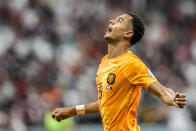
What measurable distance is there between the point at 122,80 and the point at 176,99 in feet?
3.23

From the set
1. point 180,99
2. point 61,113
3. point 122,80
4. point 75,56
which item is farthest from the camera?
point 75,56

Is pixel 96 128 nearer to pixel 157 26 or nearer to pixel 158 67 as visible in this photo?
pixel 158 67

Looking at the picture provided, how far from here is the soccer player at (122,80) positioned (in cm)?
578

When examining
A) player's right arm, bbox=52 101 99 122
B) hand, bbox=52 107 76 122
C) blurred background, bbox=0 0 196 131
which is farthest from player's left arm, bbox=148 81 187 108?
blurred background, bbox=0 0 196 131

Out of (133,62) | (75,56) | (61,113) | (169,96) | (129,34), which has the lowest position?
(75,56)

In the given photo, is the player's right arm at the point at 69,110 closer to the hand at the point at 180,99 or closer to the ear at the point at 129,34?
the ear at the point at 129,34

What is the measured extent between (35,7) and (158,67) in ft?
14.5

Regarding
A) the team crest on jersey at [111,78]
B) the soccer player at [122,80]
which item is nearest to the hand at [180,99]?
the soccer player at [122,80]

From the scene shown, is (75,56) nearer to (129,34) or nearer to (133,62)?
(129,34)

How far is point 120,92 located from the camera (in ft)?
19.8

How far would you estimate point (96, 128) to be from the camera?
1373 centimetres

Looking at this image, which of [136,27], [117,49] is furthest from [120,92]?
[136,27]

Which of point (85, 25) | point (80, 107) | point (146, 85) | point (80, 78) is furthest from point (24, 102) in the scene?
point (146, 85)

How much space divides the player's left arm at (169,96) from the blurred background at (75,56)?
26.2 feet
